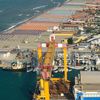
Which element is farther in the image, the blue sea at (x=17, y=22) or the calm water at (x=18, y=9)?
the calm water at (x=18, y=9)

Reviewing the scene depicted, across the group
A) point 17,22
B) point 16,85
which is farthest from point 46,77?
point 17,22

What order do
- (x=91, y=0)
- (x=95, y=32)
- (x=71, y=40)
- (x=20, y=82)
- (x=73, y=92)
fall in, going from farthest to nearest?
1. (x=91, y=0)
2. (x=95, y=32)
3. (x=71, y=40)
4. (x=20, y=82)
5. (x=73, y=92)

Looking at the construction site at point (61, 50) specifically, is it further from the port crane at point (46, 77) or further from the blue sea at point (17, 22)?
the blue sea at point (17, 22)

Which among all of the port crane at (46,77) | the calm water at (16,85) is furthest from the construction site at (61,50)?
the calm water at (16,85)

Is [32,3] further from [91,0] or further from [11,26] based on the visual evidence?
[11,26]

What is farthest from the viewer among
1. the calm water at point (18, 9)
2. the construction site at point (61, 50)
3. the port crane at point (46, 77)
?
the calm water at point (18, 9)

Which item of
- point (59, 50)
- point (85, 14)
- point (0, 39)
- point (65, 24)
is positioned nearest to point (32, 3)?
point (85, 14)

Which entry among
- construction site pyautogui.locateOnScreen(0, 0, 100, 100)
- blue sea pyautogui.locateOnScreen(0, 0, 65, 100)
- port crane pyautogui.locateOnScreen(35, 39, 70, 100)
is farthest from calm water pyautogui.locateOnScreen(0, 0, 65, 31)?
port crane pyautogui.locateOnScreen(35, 39, 70, 100)
